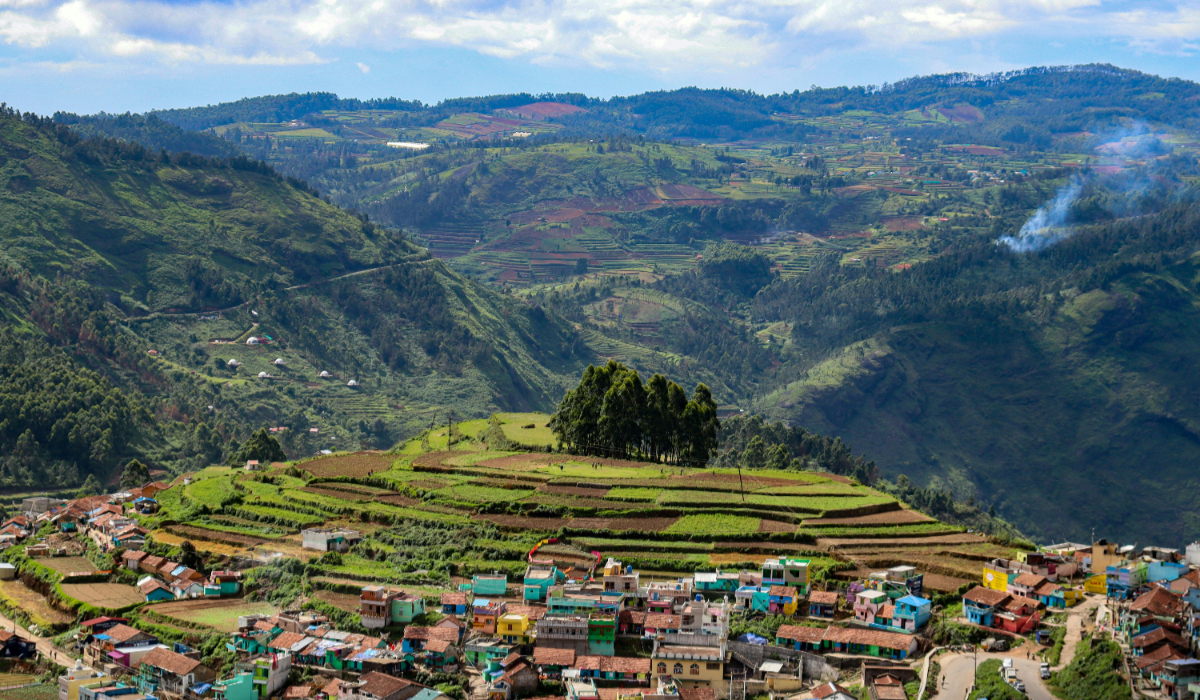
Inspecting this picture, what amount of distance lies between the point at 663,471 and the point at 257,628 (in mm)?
22299

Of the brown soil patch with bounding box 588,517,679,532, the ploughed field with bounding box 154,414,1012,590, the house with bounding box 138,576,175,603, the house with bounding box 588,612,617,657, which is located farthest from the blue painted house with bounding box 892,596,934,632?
the house with bounding box 138,576,175,603

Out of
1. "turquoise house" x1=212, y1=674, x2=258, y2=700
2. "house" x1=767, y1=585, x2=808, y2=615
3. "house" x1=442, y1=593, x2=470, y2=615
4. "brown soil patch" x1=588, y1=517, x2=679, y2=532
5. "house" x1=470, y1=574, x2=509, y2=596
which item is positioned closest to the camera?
"turquoise house" x1=212, y1=674, x2=258, y2=700

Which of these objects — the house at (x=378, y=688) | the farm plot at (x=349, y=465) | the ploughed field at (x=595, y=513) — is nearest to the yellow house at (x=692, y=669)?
the house at (x=378, y=688)

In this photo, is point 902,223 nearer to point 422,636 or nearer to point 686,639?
point 686,639

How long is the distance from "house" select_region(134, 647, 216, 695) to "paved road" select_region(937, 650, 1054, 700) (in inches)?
835

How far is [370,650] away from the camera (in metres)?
37.4

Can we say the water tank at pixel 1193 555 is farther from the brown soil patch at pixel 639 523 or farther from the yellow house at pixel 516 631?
the yellow house at pixel 516 631

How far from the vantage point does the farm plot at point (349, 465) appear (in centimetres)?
5860

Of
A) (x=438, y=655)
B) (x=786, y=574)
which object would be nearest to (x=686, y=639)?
(x=786, y=574)

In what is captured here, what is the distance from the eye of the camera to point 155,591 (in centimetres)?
4484

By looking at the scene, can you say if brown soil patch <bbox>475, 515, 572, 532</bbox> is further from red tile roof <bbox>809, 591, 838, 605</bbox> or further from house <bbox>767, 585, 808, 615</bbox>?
red tile roof <bbox>809, 591, 838, 605</bbox>

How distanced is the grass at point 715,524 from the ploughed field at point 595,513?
53 mm

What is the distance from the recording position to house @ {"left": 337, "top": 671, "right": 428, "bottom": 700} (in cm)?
3450

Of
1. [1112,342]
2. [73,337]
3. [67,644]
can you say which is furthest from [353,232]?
[67,644]
